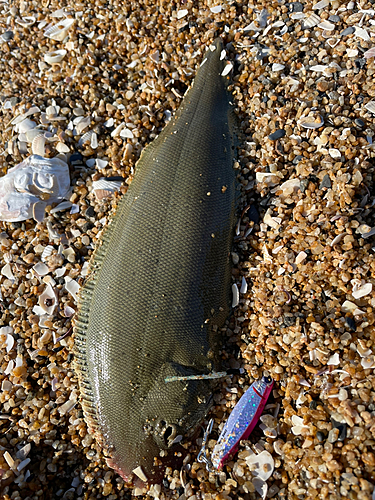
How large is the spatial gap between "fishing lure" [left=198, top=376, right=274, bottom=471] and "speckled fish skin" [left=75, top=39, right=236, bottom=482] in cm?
20

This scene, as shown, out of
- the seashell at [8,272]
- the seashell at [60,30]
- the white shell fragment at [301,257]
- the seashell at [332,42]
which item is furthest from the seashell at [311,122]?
the seashell at [8,272]

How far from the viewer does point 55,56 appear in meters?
3.73

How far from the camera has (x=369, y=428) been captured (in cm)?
219

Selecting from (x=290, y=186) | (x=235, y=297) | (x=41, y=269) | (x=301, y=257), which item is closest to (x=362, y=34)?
(x=290, y=186)

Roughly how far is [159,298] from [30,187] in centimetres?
152

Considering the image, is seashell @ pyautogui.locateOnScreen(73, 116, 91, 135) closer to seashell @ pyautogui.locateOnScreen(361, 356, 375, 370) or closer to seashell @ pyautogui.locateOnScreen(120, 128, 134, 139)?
seashell @ pyautogui.locateOnScreen(120, 128, 134, 139)

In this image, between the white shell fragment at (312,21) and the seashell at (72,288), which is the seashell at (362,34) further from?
the seashell at (72,288)

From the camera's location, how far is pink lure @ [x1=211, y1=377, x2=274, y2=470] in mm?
2508

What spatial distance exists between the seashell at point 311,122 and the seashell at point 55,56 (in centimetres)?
236

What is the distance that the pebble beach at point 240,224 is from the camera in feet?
7.99

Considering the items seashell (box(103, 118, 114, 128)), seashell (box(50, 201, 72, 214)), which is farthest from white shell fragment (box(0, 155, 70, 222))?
seashell (box(103, 118, 114, 128))

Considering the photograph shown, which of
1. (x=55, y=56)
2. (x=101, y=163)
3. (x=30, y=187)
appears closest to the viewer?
(x=30, y=187)

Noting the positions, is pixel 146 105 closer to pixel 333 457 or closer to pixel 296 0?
pixel 296 0

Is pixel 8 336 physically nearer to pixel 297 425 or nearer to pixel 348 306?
pixel 297 425
